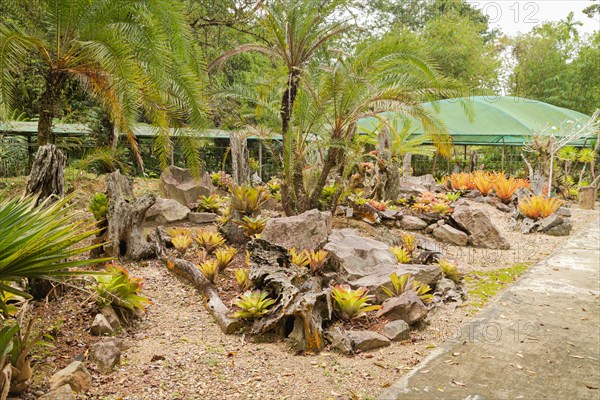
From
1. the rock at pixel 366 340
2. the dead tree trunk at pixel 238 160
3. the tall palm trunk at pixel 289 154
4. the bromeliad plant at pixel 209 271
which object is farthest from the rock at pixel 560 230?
the bromeliad plant at pixel 209 271

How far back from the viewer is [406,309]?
413 cm

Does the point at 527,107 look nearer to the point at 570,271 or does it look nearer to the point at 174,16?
the point at 570,271

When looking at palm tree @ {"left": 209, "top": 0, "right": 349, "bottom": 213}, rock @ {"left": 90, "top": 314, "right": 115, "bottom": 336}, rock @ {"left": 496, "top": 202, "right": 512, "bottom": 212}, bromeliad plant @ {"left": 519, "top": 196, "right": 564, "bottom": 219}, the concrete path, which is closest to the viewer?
the concrete path

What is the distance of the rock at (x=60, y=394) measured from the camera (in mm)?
2369

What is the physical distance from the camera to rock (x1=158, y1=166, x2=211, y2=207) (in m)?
9.05

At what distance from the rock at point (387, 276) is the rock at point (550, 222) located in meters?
5.04

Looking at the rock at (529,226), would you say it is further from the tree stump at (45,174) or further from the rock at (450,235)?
the tree stump at (45,174)

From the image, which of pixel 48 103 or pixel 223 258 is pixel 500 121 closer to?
pixel 223 258

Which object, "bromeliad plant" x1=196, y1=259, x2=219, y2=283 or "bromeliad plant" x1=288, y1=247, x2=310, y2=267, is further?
"bromeliad plant" x1=288, y1=247, x2=310, y2=267

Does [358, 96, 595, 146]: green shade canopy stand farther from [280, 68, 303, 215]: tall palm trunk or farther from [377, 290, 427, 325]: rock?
[377, 290, 427, 325]: rock

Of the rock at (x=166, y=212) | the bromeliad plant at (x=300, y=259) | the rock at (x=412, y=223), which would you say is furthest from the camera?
the rock at (x=412, y=223)

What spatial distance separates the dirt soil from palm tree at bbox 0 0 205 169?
9.28ft

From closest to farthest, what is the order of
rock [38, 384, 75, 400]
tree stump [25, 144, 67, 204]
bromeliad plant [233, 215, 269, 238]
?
rock [38, 384, 75, 400] → tree stump [25, 144, 67, 204] → bromeliad plant [233, 215, 269, 238]

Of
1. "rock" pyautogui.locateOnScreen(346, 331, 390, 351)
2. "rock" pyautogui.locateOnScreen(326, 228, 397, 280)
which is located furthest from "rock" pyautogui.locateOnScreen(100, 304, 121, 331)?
"rock" pyautogui.locateOnScreen(326, 228, 397, 280)
